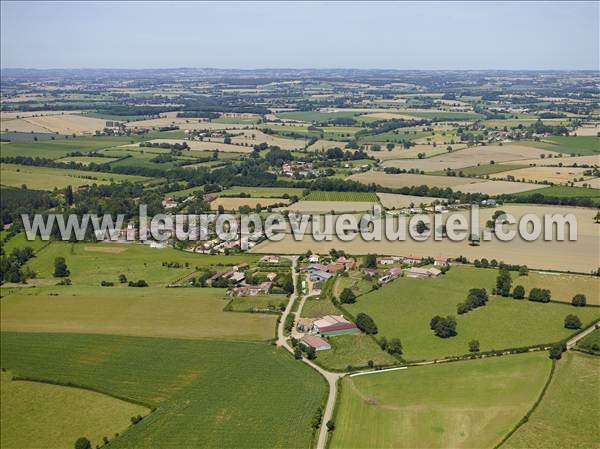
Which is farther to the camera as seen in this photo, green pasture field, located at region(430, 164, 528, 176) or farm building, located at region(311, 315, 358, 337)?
green pasture field, located at region(430, 164, 528, 176)

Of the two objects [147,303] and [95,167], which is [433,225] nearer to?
[147,303]

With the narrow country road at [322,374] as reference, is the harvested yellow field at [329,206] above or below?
above

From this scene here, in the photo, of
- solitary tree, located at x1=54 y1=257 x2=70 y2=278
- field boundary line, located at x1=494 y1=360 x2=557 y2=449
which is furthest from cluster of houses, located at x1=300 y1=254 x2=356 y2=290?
solitary tree, located at x1=54 y1=257 x2=70 y2=278

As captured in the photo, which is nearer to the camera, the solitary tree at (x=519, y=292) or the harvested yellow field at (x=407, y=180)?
the solitary tree at (x=519, y=292)

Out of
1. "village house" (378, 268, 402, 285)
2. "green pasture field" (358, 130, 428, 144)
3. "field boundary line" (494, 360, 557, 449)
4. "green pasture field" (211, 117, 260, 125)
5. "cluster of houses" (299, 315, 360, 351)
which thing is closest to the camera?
"field boundary line" (494, 360, 557, 449)

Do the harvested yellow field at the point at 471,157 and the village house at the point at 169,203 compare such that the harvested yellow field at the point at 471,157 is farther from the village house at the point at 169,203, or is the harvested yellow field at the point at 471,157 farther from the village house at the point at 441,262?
the village house at the point at 441,262

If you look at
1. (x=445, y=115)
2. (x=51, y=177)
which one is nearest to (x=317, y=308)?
(x=51, y=177)

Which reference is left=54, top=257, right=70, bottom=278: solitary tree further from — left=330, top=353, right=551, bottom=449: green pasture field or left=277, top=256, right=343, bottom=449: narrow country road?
left=330, top=353, right=551, bottom=449: green pasture field

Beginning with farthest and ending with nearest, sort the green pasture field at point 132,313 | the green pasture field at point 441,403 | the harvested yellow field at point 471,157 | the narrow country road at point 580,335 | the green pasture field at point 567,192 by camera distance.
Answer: the harvested yellow field at point 471,157 → the green pasture field at point 567,192 → the green pasture field at point 132,313 → the narrow country road at point 580,335 → the green pasture field at point 441,403

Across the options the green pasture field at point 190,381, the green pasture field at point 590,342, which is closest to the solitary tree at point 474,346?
the green pasture field at point 590,342
